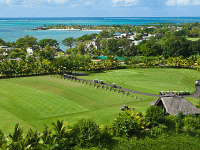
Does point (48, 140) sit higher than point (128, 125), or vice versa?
point (48, 140)

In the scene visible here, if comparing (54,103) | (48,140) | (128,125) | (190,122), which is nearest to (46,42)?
(54,103)

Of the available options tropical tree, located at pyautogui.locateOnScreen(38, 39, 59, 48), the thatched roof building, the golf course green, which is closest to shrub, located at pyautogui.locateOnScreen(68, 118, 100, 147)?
the golf course green

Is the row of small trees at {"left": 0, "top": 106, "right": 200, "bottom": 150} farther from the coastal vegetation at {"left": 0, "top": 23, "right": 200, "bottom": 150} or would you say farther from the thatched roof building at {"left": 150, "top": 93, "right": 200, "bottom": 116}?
the thatched roof building at {"left": 150, "top": 93, "right": 200, "bottom": 116}

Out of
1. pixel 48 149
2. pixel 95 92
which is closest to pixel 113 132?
pixel 48 149

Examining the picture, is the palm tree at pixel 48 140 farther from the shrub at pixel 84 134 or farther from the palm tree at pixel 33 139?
the shrub at pixel 84 134

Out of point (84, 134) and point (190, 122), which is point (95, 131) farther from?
point (190, 122)
